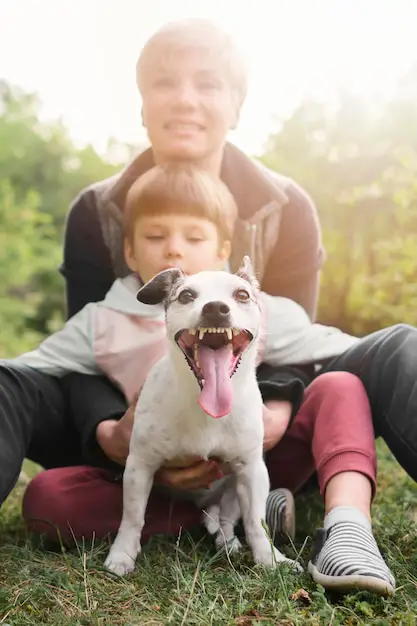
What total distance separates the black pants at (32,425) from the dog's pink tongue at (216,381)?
524 millimetres

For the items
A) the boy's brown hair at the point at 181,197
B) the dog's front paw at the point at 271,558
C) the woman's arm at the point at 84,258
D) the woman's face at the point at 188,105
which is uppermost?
the woman's face at the point at 188,105

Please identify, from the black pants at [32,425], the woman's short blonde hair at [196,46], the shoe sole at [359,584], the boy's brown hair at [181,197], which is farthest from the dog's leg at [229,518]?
the woman's short blonde hair at [196,46]

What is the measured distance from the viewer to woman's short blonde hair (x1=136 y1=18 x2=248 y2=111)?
200 cm

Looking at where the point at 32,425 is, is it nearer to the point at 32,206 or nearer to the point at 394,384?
the point at 394,384

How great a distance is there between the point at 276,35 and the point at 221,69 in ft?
1.05

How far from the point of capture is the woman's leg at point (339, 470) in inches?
51.9

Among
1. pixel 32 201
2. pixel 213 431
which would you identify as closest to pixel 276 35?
pixel 32 201

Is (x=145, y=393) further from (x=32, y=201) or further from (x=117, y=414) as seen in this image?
(x=32, y=201)

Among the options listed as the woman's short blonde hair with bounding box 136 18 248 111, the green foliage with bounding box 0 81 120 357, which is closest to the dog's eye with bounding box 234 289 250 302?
the woman's short blonde hair with bounding box 136 18 248 111

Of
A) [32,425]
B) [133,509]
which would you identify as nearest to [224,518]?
[133,509]

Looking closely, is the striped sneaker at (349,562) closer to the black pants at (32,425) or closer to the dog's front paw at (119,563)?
the dog's front paw at (119,563)

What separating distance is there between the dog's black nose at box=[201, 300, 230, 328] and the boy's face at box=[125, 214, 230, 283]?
497 mm

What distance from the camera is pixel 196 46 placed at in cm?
200

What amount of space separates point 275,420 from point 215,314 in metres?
0.48
